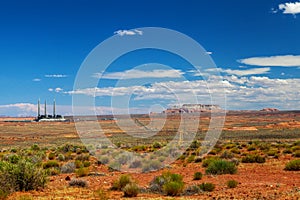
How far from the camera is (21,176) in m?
16.1

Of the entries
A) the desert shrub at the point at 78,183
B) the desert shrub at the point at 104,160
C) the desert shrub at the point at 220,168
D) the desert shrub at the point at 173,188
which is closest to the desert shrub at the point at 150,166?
the desert shrub at the point at 220,168

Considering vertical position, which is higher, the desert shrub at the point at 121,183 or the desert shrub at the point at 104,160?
the desert shrub at the point at 121,183

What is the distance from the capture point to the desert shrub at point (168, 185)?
47.9 ft

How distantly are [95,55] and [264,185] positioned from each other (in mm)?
11687

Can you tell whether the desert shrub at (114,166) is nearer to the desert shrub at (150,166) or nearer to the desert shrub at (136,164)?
the desert shrub at (136,164)

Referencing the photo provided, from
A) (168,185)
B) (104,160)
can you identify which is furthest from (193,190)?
(104,160)

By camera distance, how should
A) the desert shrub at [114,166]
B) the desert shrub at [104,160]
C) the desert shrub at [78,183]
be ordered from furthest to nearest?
the desert shrub at [104,160] < the desert shrub at [114,166] < the desert shrub at [78,183]

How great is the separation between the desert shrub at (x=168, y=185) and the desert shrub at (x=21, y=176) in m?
5.06

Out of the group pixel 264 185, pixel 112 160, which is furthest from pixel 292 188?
pixel 112 160

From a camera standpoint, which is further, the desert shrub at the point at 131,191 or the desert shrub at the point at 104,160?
the desert shrub at the point at 104,160

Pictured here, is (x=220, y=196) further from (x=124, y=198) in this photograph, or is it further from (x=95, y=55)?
(x=95, y=55)

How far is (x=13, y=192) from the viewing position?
1535cm

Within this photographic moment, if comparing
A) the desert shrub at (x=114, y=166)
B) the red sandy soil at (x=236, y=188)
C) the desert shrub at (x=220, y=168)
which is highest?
the desert shrub at (x=220, y=168)

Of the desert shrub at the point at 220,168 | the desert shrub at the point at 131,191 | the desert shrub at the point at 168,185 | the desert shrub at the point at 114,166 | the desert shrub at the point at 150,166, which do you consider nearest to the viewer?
the desert shrub at the point at 131,191
